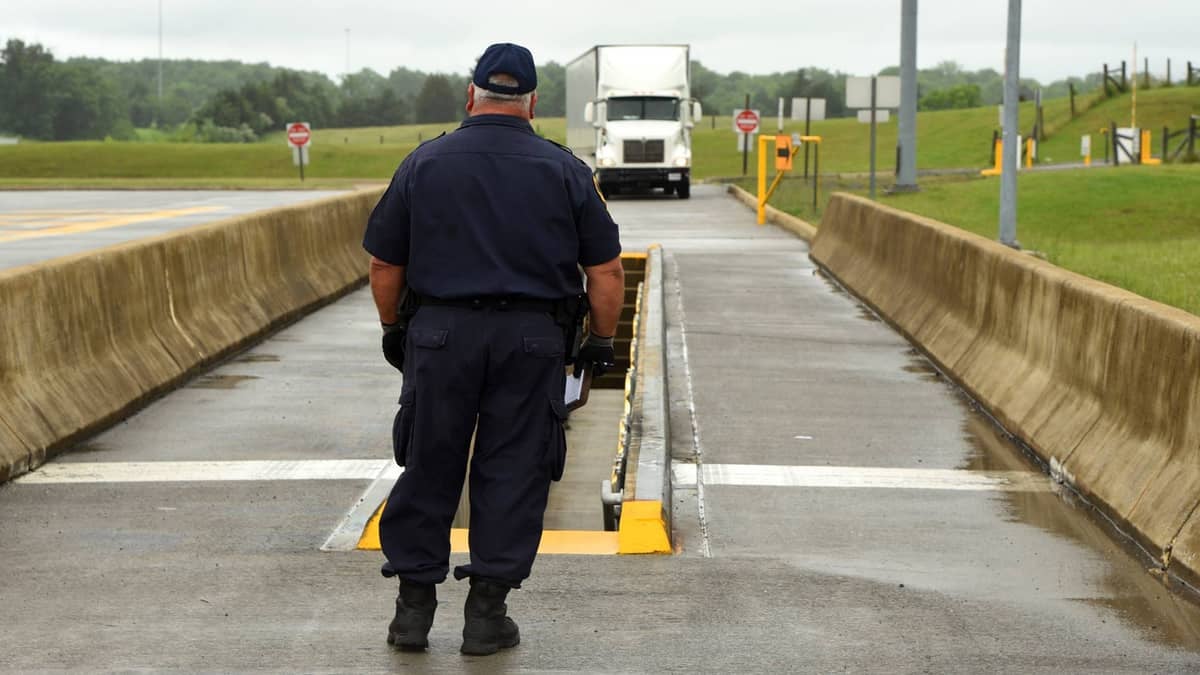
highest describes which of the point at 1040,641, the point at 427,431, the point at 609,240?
the point at 609,240

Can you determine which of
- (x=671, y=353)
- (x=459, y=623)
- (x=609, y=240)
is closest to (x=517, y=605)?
(x=459, y=623)

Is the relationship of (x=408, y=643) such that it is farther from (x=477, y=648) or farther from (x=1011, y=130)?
(x=1011, y=130)

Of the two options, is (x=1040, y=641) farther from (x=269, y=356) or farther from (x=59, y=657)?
(x=269, y=356)

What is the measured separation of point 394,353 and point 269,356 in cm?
877

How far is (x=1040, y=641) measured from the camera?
253 inches

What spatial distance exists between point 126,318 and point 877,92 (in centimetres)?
2389

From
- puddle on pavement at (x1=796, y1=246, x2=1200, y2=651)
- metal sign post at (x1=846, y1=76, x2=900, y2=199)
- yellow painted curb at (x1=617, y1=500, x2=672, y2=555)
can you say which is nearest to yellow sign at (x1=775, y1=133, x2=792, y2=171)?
metal sign post at (x1=846, y1=76, x2=900, y2=199)

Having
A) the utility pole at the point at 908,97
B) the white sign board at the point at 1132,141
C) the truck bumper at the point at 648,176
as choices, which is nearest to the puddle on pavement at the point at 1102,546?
the utility pole at the point at 908,97

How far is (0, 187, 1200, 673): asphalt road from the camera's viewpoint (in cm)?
623

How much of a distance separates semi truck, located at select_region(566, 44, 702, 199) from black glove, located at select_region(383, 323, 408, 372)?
3917cm

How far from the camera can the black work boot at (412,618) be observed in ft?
20.1

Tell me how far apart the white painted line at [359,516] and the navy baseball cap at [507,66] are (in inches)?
99.4

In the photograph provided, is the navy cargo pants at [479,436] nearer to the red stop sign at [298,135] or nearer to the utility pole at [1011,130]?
the utility pole at [1011,130]

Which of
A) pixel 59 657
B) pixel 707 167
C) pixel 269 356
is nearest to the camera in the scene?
pixel 59 657
